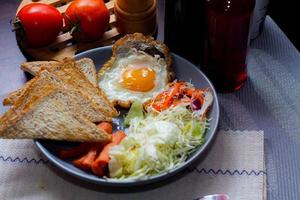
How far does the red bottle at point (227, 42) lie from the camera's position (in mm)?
1348

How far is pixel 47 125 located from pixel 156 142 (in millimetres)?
280

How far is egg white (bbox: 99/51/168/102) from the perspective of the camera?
4.61 ft

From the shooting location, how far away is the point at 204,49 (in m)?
1.48

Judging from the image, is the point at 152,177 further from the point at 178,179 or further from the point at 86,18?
the point at 86,18

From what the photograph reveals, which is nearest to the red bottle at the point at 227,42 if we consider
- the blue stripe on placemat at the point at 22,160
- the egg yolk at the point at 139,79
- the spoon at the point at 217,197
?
the egg yolk at the point at 139,79

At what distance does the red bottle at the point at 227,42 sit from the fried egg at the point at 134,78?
0.50 feet

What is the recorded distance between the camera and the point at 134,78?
142 cm

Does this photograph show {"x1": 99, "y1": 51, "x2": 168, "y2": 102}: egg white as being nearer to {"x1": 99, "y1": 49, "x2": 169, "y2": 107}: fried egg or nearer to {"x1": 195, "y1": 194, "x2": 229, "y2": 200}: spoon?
{"x1": 99, "y1": 49, "x2": 169, "y2": 107}: fried egg

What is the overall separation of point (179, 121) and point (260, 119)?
0.28 m

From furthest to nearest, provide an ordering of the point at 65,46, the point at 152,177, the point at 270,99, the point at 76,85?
the point at 65,46
the point at 270,99
the point at 76,85
the point at 152,177

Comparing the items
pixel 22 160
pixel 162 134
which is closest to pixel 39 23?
pixel 22 160

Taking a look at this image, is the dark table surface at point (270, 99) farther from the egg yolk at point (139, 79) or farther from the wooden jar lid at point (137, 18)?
the egg yolk at point (139, 79)

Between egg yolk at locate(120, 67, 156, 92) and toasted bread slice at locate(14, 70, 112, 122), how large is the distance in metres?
0.14

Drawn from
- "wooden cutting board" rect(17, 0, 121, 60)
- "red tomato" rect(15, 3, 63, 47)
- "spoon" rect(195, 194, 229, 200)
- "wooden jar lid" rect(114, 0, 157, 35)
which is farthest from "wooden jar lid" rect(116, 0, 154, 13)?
"spoon" rect(195, 194, 229, 200)
